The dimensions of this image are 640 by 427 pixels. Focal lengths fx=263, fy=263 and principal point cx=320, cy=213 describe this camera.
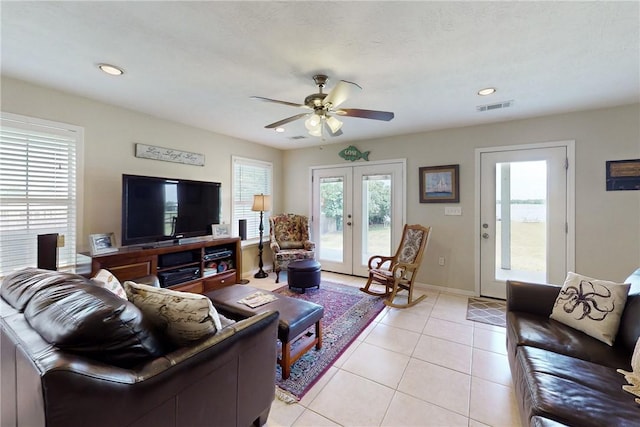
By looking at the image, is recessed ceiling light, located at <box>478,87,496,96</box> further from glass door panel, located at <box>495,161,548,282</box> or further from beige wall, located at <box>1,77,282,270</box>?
beige wall, located at <box>1,77,282,270</box>

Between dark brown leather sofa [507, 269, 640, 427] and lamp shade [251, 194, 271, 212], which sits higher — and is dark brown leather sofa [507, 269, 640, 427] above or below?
Answer: below

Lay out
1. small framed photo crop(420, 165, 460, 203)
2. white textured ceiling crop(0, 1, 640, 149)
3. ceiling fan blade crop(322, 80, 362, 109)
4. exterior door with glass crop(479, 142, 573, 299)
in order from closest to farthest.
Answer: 1. white textured ceiling crop(0, 1, 640, 149)
2. ceiling fan blade crop(322, 80, 362, 109)
3. exterior door with glass crop(479, 142, 573, 299)
4. small framed photo crop(420, 165, 460, 203)

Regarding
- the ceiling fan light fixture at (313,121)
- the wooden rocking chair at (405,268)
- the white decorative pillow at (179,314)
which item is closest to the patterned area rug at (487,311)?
the wooden rocking chair at (405,268)

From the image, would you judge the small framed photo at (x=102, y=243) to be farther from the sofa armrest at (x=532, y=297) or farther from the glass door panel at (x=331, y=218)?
the sofa armrest at (x=532, y=297)

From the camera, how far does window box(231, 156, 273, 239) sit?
446 centimetres

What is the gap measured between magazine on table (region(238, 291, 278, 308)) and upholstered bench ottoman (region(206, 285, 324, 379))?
23mm

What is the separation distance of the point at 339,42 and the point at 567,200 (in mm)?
3312

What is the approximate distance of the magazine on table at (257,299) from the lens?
2.19 metres

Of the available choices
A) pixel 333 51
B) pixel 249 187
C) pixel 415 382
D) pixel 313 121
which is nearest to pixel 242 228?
pixel 249 187

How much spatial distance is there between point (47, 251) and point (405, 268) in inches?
144

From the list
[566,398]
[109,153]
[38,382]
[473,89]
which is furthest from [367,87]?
[109,153]

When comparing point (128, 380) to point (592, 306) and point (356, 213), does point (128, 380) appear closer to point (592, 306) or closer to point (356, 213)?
point (592, 306)

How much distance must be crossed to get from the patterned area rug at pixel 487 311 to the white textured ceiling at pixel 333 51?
2.38 m

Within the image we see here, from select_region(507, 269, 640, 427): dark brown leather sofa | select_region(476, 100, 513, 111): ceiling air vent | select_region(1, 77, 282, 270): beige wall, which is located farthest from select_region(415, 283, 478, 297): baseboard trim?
select_region(1, 77, 282, 270): beige wall
